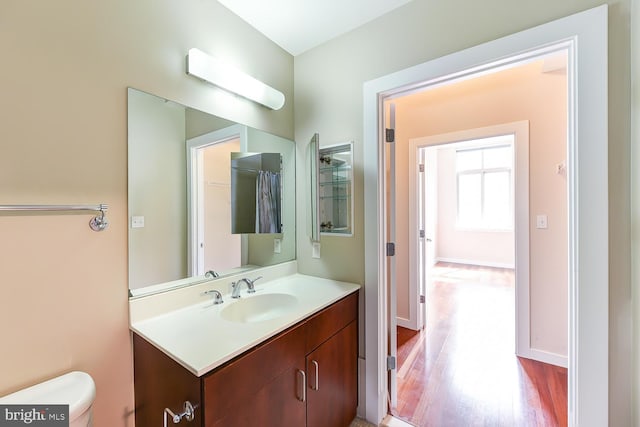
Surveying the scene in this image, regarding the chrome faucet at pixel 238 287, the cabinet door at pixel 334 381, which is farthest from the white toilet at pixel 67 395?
the cabinet door at pixel 334 381

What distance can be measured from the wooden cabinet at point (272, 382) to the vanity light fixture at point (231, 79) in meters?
1.31

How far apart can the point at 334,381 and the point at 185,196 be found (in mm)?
1286

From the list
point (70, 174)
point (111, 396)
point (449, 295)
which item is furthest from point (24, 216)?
point (449, 295)

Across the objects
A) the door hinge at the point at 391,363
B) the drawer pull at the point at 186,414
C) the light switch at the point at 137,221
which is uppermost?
the light switch at the point at 137,221

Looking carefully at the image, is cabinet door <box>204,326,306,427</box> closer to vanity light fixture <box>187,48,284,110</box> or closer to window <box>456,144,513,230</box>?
vanity light fixture <box>187,48,284,110</box>

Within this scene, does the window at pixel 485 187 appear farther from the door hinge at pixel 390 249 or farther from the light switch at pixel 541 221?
the door hinge at pixel 390 249

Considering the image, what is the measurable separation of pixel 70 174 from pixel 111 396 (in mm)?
907

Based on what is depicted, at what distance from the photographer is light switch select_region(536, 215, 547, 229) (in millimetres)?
2225

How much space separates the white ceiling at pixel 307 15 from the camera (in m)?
1.50

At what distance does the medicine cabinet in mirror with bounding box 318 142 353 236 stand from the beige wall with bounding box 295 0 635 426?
60mm

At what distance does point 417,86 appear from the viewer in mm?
1488

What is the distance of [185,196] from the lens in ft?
4.53

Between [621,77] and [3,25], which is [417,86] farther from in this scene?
[3,25]

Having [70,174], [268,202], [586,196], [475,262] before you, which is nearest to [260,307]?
[268,202]
